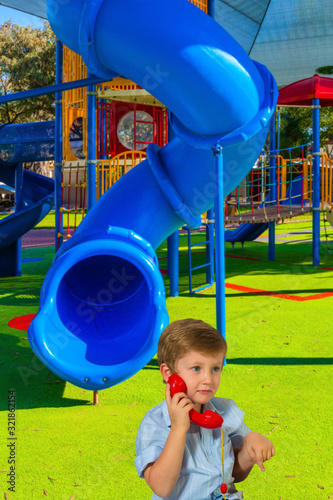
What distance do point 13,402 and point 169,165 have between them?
2552 millimetres

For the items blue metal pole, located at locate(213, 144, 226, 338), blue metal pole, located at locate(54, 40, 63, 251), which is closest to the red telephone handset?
blue metal pole, located at locate(213, 144, 226, 338)

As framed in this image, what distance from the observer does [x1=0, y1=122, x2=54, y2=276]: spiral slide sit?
1011 cm

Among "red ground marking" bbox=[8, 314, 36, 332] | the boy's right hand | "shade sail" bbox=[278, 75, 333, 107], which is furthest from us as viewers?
"shade sail" bbox=[278, 75, 333, 107]

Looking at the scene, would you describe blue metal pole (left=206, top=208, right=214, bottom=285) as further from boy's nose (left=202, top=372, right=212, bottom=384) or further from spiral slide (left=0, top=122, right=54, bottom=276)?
boy's nose (left=202, top=372, right=212, bottom=384)

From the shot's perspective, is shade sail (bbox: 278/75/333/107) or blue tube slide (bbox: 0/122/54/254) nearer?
blue tube slide (bbox: 0/122/54/254)

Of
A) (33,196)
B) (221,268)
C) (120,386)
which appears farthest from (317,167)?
(120,386)

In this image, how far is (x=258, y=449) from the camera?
1.59 m

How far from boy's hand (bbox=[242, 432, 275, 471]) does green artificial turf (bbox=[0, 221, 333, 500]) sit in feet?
4.30

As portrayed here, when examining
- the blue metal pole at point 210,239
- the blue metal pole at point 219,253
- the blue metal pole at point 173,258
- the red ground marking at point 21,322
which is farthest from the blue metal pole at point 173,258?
the blue metal pole at point 219,253

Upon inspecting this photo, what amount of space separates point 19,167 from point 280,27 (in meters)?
9.04

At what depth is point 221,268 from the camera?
4703mm

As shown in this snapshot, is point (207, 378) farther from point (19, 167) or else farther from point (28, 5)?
point (28, 5)

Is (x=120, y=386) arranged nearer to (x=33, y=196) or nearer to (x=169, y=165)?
(x=169, y=165)

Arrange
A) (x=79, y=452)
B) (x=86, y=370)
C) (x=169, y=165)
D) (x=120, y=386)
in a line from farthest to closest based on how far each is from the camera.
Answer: (x=169, y=165) < (x=120, y=386) < (x=86, y=370) < (x=79, y=452)
